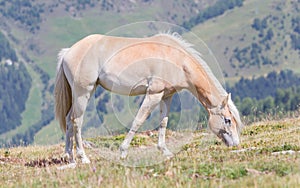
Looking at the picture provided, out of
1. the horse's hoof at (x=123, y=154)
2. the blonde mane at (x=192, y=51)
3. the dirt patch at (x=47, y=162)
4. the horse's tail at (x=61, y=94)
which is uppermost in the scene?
the blonde mane at (x=192, y=51)

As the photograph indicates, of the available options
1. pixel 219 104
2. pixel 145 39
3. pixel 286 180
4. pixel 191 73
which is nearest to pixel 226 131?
pixel 219 104

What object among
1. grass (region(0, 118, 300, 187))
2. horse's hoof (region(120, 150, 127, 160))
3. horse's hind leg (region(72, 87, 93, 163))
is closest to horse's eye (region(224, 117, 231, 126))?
grass (region(0, 118, 300, 187))

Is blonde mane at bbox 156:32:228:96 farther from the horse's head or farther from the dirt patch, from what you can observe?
the dirt patch

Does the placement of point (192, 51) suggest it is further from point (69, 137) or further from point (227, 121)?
point (69, 137)

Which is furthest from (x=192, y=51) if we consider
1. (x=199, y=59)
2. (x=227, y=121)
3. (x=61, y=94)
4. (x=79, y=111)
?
(x=61, y=94)

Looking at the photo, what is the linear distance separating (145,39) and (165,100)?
5.84ft

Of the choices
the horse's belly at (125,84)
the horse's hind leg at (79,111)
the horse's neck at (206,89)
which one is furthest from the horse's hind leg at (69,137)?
the horse's neck at (206,89)

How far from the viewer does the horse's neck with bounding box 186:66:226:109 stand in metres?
14.6

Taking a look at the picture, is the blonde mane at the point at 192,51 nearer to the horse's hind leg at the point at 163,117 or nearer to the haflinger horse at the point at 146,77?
the haflinger horse at the point at 146,77

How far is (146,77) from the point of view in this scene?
14.2 m

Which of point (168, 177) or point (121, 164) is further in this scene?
point (121, 164)

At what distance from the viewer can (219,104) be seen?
14.8 metres

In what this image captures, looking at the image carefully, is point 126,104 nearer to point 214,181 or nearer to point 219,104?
point 219,104

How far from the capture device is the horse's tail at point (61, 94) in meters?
15.7
